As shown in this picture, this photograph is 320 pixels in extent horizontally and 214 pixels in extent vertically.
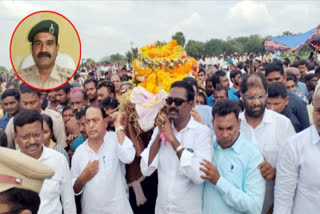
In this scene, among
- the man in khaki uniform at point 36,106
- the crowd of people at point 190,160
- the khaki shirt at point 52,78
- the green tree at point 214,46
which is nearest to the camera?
the crowd of people at point 190,160

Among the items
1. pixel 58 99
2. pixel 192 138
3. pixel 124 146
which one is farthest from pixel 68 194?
pixel 58 99

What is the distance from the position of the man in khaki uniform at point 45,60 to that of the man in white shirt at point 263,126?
1.88 m

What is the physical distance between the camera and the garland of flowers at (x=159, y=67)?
3.39 m

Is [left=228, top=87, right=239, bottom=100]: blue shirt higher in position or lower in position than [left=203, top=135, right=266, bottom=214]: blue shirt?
Result: higher

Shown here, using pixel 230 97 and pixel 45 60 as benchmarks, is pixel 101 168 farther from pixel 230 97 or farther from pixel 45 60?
pixel 230 97

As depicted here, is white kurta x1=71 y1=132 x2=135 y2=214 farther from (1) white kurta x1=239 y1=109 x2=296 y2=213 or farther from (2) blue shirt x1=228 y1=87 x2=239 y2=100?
(2) blue shirt x1=228 y1=87 x2=239 y2=100

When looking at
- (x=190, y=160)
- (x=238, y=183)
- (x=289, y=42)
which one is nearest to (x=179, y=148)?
(x=190, y=160)


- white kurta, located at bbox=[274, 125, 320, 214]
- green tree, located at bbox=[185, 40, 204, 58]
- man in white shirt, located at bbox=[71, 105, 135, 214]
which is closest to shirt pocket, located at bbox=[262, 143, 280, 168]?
white kurta, located at bbox=[274, 125, 320, 214]

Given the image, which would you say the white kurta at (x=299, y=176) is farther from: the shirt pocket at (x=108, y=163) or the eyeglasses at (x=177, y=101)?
the shirt pocket at (x=108, y=163)

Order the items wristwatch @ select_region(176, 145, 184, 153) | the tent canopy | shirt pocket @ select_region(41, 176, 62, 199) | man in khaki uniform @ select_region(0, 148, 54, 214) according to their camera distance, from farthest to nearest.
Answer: the tent canopy < shirt pocket @ select_region(41, 176, 62, 199) < wristwatch @ select_region(176, 145, 184, 153) < man in khaki uniform @ select_region(0, 148, 54, 214)

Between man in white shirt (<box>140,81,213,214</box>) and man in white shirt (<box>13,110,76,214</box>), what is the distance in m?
0.73

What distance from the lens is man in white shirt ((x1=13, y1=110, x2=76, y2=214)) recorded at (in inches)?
112

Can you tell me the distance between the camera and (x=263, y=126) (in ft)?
10.2

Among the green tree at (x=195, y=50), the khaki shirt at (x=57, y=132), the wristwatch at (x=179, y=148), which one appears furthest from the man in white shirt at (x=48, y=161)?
the green tree at (x=195, y=50)
